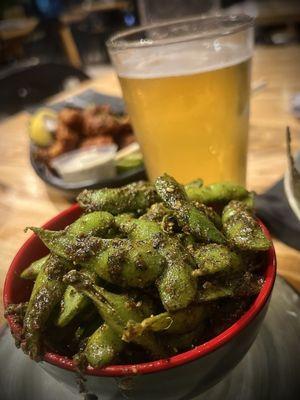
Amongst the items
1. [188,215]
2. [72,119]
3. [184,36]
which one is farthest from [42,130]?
[188,215]

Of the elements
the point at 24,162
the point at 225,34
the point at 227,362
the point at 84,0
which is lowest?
the point at 84,0

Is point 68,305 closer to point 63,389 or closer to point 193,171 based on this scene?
point 63,389

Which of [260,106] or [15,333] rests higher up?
[15,333]

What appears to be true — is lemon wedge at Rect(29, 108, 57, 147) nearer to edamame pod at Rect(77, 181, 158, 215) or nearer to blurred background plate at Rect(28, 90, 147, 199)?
blurred background plate at Rect(28, 90, 147, 199)

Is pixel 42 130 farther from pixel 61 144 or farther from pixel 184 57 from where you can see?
pixel 184 57

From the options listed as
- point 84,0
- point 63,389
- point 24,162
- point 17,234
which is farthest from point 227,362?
point 84,0

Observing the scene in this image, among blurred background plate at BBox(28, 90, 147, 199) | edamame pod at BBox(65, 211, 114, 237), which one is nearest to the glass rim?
blurred background plate at BBox(28, 90, 147, 199)
